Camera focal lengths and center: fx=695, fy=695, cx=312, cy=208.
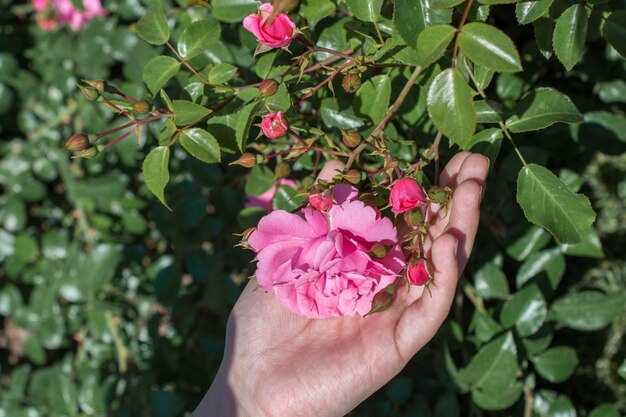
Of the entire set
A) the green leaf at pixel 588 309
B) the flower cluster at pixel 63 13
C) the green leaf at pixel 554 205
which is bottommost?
the green leaf at pixel 588 309

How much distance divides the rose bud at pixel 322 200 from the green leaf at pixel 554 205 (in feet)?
1.01

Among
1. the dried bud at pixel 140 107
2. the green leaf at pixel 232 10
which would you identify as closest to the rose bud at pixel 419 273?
the dried bud at pixel 140 107

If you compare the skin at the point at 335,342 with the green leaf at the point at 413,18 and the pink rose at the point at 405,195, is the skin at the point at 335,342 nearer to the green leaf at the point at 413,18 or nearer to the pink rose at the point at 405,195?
the pink rose at the point at 405,195

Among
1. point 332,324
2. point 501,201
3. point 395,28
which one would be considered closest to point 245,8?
point 395,28

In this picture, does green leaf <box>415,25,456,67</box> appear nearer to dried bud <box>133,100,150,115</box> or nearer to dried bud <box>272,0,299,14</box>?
dried bud <box>272,0,299,14</box>

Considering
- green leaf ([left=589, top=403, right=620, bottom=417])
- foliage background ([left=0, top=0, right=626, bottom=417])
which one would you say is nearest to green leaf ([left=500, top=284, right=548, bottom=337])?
foliage background ([left=0, top=0, right=626, bottom=417])

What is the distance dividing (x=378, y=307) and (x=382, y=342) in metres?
0.15

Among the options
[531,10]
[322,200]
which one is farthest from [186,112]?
[531,10]

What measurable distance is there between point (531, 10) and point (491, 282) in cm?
83

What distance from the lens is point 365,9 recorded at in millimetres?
1063

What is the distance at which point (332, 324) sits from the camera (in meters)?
1.28

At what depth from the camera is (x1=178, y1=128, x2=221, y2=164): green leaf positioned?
1.06 m

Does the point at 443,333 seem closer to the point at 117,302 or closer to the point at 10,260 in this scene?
the point at 117,302

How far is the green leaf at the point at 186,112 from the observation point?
3.51 feet
